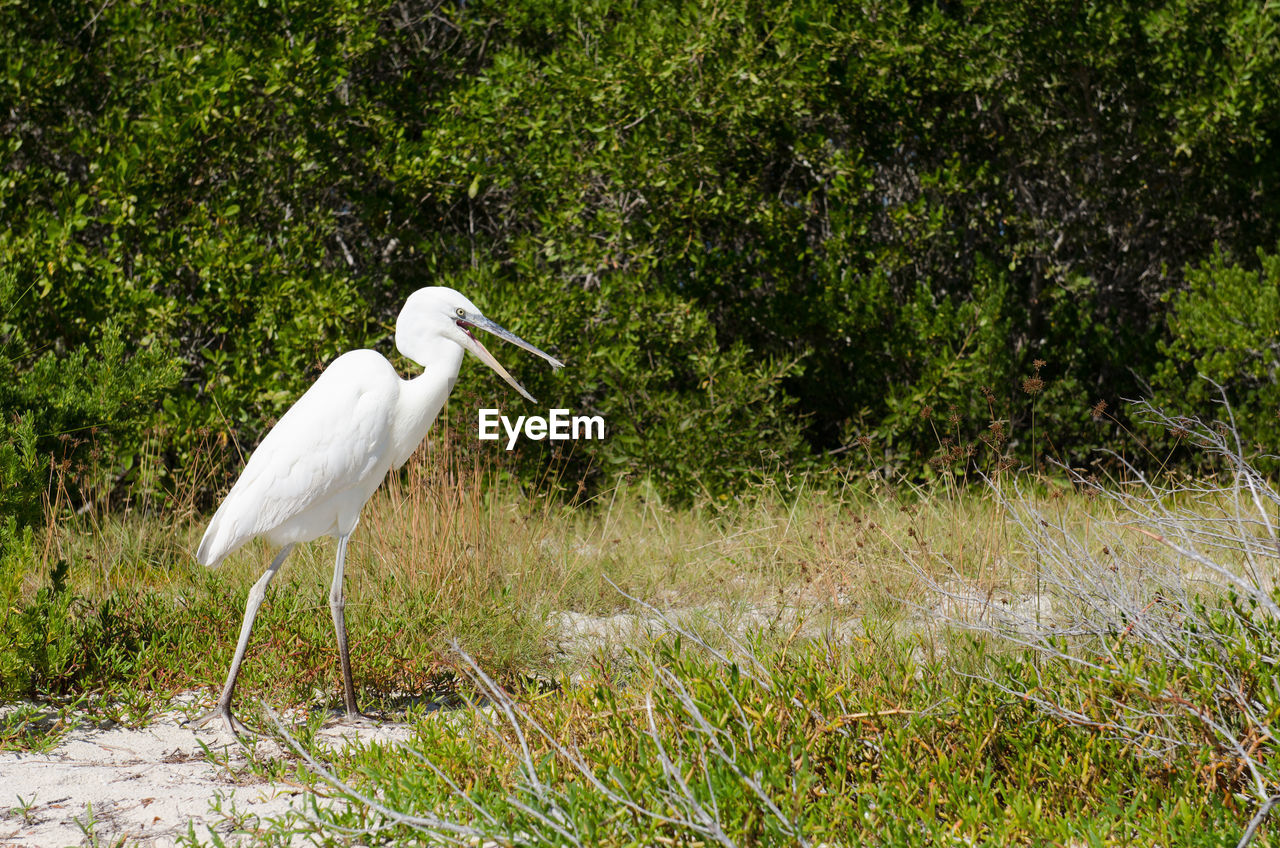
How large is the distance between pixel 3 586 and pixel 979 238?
6.54 metres

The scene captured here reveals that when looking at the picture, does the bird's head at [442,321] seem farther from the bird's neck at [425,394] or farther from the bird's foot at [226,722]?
the bird's foot at [226,722]

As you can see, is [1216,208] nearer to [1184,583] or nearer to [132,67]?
[1184,583]

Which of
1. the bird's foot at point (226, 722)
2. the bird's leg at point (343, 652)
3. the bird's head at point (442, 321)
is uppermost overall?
the bird's head at point (442, 321)

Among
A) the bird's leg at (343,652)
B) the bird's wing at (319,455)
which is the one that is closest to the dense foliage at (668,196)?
the bird's wing at (319,455)

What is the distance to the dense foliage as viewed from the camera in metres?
6.47

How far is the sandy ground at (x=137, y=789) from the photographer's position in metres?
2.94

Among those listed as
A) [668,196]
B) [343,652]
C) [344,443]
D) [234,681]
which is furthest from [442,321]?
[668,196]

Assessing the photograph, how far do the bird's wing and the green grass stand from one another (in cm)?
59

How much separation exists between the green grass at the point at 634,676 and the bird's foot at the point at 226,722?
0.22ft

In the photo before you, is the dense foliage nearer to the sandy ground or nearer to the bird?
the bird

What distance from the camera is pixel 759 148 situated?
24.1 ft

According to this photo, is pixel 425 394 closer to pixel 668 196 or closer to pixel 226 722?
pixel 226 722

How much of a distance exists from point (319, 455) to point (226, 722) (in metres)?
0.93

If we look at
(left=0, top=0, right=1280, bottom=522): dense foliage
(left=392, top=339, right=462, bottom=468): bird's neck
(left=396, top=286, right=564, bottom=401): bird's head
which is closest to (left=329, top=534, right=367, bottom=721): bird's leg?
(left=392, top=339, right=462, bottom=468): bird's neck
